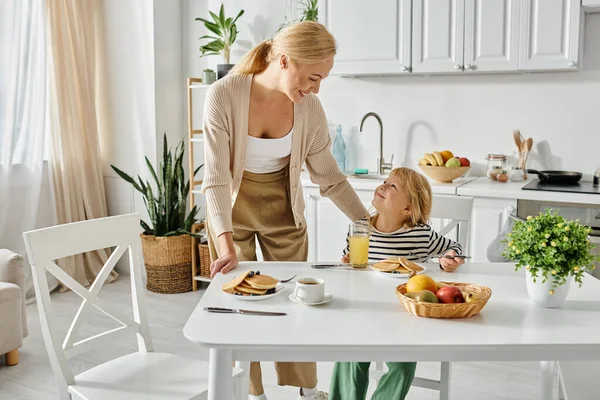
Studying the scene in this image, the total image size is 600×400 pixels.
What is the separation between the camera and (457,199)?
2.55 meters

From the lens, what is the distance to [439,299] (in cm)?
155

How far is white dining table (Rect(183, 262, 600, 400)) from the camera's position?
1361 millimetres

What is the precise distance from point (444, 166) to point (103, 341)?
224 cm

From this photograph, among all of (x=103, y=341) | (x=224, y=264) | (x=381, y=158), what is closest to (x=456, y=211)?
(x=224, y=264)

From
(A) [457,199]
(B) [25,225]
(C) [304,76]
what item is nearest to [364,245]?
(C) [304,76]

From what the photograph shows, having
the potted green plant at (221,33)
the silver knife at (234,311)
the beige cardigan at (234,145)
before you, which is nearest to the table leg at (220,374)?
the silver knife at (234,311)

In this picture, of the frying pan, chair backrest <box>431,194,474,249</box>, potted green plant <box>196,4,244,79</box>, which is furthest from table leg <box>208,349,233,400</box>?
potted green plant <box>196,4,244,79</box>

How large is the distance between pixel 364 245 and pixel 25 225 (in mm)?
2977

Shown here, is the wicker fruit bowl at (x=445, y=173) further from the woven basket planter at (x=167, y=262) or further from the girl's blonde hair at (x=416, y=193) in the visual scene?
the woven basket planter at (x=167, y=262)

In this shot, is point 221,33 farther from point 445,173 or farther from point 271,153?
point 271,153

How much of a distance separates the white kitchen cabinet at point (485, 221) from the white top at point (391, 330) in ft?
5.39

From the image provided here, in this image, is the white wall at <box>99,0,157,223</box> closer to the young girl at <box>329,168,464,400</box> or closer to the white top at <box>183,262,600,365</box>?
the young girl at <box>329,168,464,400</box>

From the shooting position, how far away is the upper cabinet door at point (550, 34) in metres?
3.29

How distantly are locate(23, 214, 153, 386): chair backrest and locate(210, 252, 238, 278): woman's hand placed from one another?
0.31 meters
